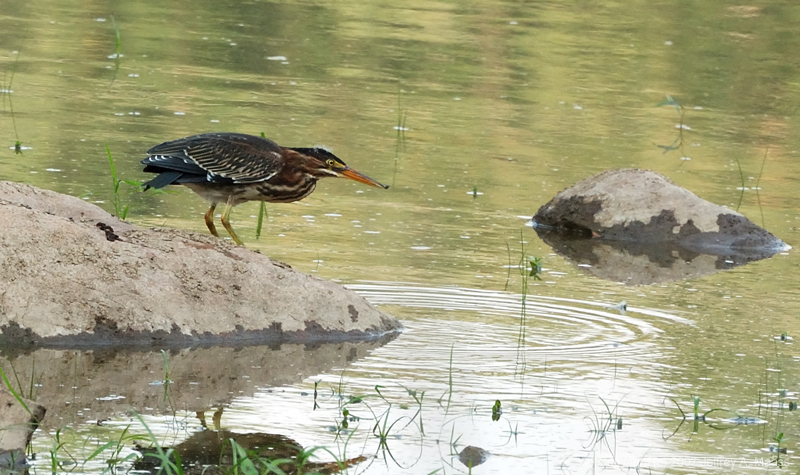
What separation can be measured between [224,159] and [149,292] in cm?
168

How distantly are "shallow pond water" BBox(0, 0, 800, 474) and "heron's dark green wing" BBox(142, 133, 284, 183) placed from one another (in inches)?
28.6

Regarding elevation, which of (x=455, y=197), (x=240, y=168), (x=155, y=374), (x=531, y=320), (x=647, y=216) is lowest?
(x=455, y=197)

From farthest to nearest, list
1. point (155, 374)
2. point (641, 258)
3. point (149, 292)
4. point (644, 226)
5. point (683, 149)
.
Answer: point (683, 149) → point (644, 226) → point (641, 258) → point (149, 292) → point (155, 374)

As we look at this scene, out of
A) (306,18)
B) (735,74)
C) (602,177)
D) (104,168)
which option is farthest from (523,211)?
(306,18)

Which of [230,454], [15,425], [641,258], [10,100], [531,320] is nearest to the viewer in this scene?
[15,425]

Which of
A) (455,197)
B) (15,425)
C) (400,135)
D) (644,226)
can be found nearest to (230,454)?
(15,425)

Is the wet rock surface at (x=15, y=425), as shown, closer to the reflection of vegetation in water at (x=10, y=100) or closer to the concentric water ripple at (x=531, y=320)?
the concentric water ripple at (x=531, y=320)

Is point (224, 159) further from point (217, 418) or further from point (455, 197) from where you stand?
point (455, 197)

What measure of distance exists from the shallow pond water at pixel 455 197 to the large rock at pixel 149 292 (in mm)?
201

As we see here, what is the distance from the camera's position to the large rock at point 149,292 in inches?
279

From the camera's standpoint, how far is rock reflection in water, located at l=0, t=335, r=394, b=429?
623 centimetres

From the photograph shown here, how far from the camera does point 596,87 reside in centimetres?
1788

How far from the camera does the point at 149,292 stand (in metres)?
7.29

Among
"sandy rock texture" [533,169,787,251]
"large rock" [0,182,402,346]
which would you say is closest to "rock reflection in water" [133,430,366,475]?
"large rock" [0,182,402,346]
